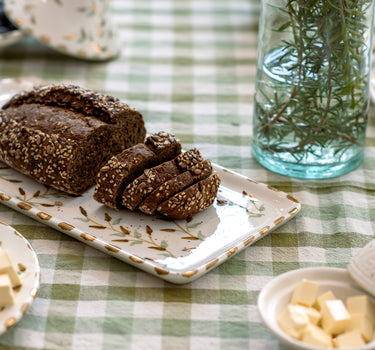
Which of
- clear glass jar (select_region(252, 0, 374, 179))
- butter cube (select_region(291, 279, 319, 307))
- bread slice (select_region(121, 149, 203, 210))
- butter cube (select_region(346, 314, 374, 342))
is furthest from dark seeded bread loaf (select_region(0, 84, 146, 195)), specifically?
butter cube (select_region(346, 314, 374, 342))

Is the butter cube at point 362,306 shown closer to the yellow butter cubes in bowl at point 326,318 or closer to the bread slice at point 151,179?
the yellow butter cubes in bowl at point 326,318

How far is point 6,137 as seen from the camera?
5.52ft

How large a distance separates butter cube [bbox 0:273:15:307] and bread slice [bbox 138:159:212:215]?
41 centimetres

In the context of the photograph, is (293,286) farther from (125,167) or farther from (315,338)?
(125,167)

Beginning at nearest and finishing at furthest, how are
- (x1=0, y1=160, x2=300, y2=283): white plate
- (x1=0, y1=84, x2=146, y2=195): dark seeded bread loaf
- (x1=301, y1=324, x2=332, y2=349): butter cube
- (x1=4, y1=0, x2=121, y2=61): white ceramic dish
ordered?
1. (x1=301, y1=324, x2=332, y2=349): butter cube
2. (x1=0, y1=160, x2=300, y2=283): white plate
3. (x1=0, y1=84, x2=146, y2=195): dark seeded bread loaf
4. (x1=4, y1=0, x2=121, y2=61): white ceramic dish

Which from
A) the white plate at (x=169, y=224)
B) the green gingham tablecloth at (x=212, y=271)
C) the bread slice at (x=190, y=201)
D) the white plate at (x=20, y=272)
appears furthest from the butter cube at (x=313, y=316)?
the white plate at (x=20, y=272)

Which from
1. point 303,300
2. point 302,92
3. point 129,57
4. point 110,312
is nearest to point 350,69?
point 302,92

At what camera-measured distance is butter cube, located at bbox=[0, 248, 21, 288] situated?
1202 millimetres

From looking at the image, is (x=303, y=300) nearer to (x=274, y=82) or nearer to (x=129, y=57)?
(x=274, y=82)

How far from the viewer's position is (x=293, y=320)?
112 centimetres

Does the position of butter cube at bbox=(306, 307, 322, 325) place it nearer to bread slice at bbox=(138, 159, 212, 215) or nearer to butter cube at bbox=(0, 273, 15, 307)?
bread slice at bbox=(138, 159, 212, 215)

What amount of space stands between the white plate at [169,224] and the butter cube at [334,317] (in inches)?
11.6

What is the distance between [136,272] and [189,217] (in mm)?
222

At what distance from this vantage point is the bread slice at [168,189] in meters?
1.48
